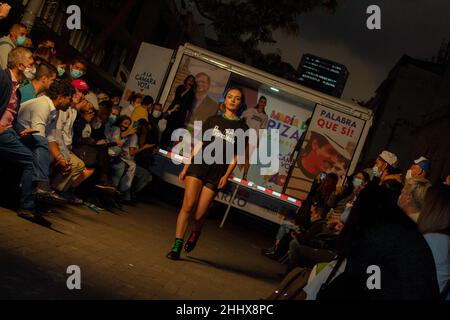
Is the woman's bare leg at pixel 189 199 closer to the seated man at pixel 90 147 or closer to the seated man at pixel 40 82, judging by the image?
the seated man at pixel 40 82

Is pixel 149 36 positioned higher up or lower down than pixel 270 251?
higher up

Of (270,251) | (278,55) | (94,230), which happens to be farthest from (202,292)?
(278,55)

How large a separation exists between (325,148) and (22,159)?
7.69 metres

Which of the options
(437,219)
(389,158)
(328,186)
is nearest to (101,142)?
(328,186)

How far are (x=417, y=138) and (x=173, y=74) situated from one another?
86.0 feet

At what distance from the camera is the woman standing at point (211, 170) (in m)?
6.88

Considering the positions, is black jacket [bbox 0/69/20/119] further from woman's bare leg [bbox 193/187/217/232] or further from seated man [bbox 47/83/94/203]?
woman's bare leg [bbox 193/187/217/232]

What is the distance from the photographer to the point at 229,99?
6.89m

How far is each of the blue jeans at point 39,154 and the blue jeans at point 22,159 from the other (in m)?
0.26

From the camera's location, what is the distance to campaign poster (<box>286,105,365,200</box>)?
12391 mm

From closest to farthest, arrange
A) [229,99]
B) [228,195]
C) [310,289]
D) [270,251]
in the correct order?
[310,289] < [229,99] < [270,251] < [228,195]

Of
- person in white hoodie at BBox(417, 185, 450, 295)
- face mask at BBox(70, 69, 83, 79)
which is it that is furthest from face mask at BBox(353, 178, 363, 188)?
person in white hoodie at BBox(417, 185, 450, 295)

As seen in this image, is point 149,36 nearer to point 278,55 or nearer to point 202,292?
point 278,55

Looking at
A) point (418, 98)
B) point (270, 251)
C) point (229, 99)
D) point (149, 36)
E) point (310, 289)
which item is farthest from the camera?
point (418, 98)
